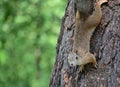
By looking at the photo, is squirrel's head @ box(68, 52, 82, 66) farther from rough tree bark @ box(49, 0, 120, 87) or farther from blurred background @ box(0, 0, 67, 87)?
blurred background @ box(0, 0, 67, 87)

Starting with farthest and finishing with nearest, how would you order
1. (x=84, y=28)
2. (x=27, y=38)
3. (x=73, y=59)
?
1. (x=27, y=38)
2. (x=84, y=28)
3. (x=73, y=59)

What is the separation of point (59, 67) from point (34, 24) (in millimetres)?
3354

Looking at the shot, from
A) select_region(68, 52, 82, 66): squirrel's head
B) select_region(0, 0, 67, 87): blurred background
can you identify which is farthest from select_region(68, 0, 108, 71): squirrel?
select_region(0, 0, 67, 87): blurred background

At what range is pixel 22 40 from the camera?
6.86 m

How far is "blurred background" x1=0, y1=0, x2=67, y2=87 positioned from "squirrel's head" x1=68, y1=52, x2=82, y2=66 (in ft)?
9.37

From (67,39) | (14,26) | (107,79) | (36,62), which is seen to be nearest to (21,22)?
(14,26)

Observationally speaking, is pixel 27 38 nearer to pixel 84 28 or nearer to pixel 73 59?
pixel 84 28

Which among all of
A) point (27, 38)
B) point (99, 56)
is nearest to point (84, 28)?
point (99, 56)

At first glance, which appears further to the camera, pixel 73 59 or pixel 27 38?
pixel 27 38

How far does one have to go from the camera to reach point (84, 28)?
3.62m

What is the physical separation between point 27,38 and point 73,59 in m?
3.74

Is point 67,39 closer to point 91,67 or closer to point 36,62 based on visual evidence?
point 91,67

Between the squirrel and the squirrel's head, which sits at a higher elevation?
the squirrel

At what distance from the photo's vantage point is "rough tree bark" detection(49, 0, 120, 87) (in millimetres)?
3158
